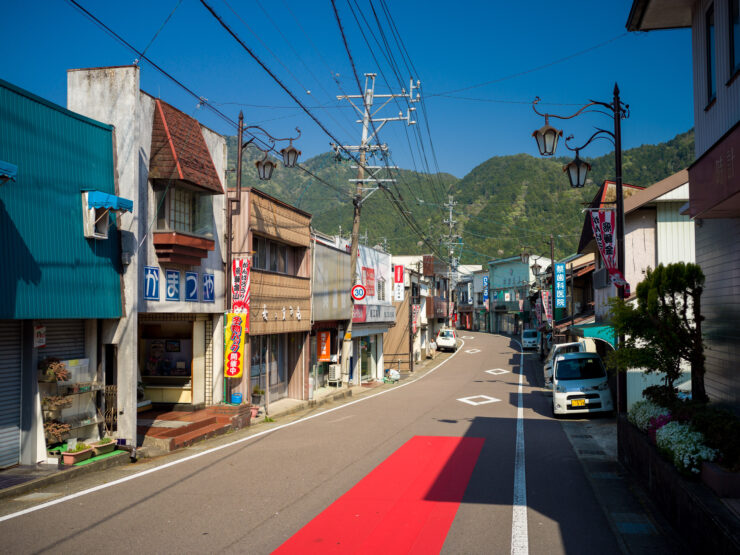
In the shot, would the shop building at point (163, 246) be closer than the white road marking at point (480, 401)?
Yes

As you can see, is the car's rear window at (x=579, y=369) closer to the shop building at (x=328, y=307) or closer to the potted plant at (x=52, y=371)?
the shop building at (x=328, y=307)

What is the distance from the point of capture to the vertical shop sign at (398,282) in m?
39.2

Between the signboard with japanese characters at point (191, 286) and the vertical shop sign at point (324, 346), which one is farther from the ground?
the signboard with japanese characters at point (191, 286)

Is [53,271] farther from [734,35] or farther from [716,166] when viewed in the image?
[734,35]

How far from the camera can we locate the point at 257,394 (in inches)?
789

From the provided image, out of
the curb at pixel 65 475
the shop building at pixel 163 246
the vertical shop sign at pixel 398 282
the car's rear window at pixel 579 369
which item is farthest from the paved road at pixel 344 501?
the vertical shop sign at pixel 398 282

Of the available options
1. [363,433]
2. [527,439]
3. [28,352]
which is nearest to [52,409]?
[28,352]

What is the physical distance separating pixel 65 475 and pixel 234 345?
708 cm

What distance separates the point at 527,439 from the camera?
15.1 m

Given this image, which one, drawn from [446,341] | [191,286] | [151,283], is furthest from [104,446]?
[446,341]

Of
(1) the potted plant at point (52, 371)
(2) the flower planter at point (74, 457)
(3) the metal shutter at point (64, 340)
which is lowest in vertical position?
(2) the flower planter at point (74, 457)

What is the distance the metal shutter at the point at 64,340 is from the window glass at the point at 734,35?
1189 centimetres

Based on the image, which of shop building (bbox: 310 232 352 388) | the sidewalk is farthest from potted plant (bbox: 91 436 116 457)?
shop building (bbox: 310 232 352 388)

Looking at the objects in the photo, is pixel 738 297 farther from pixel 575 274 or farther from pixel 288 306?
pixel 575 274
